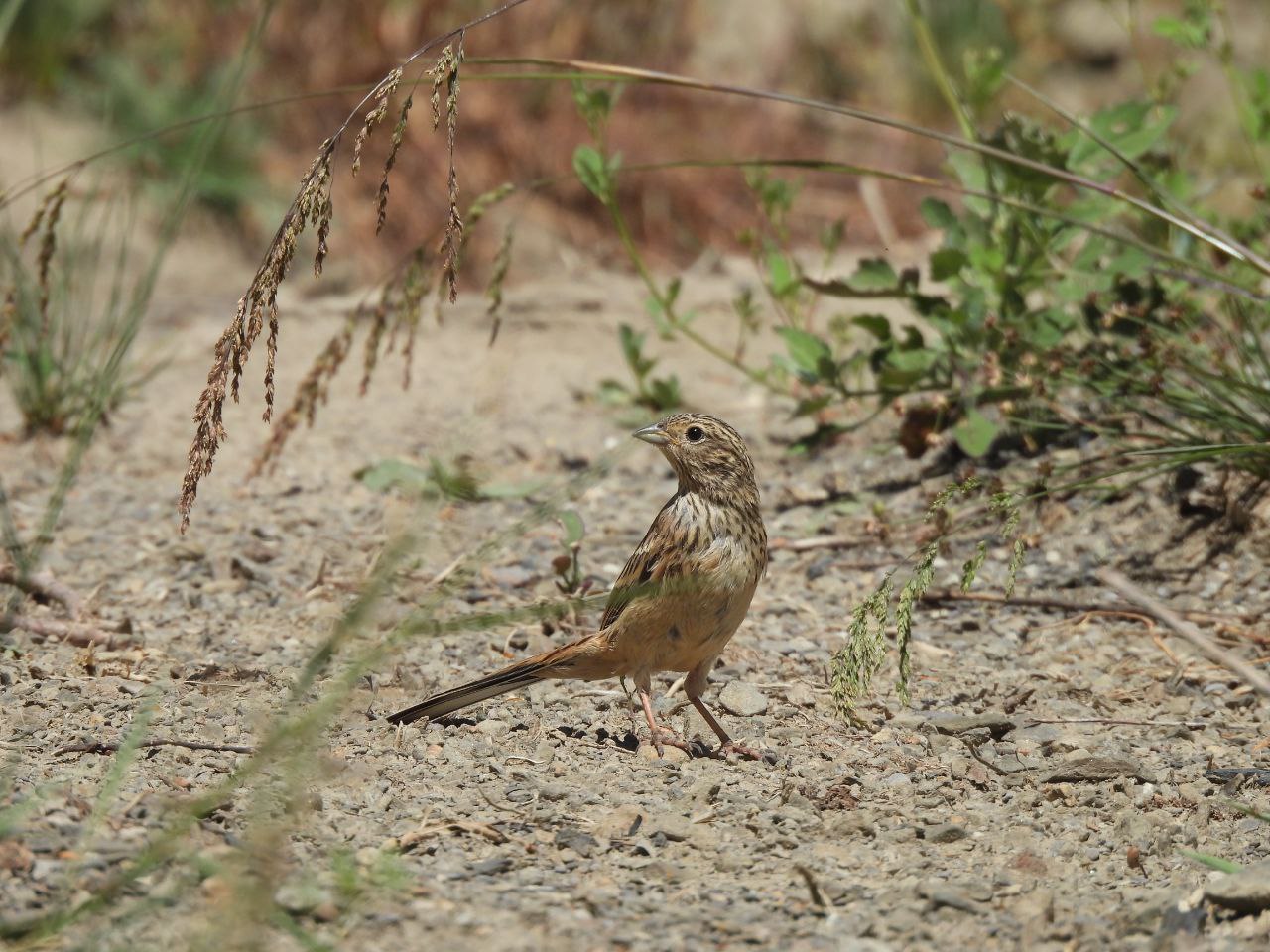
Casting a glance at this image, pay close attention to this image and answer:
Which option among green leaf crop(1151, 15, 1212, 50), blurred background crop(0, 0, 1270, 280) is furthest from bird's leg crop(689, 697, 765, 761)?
blurred background crop(0, 0, 1270, 280)

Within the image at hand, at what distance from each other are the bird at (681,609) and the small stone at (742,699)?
0.32ft

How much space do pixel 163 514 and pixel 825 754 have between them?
101 inches

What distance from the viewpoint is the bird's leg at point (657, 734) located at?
3.92m

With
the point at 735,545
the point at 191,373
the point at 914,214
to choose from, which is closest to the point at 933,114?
the point at 914,214

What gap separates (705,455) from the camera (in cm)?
433

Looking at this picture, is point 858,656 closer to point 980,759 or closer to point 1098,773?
point 980,759

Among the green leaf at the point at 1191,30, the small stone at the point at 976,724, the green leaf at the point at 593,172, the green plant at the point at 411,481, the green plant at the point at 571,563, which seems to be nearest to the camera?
the small stone at the point at 976,724

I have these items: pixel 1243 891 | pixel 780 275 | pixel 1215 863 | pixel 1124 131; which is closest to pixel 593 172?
pixel 780 275

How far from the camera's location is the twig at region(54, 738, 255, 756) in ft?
11.4

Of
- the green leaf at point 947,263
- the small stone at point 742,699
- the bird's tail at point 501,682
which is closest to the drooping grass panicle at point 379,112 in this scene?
the bird's tail at point 501,682

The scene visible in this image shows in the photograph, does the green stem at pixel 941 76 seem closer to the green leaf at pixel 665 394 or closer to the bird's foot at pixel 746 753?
the green leaf at pixel 665 394

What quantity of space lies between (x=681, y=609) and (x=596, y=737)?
385 mm

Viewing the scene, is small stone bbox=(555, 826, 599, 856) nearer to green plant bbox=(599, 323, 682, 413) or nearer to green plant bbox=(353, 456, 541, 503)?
green plant bbox=(353, 456, 541, 503)

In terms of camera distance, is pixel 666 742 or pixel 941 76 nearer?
pixel 666 742
